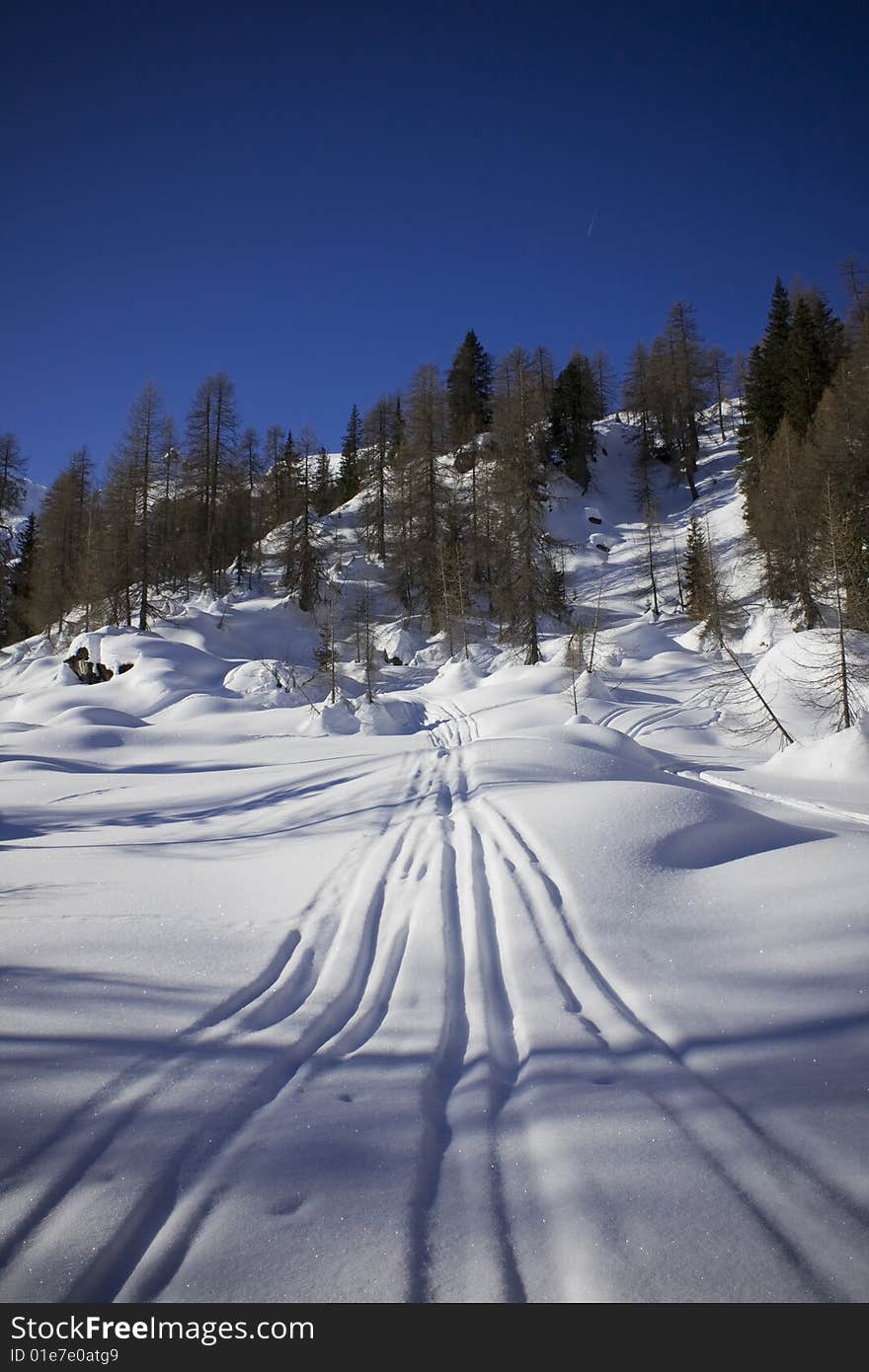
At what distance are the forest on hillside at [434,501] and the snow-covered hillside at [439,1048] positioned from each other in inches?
622

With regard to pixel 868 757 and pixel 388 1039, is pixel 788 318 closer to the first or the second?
pixel 868 757

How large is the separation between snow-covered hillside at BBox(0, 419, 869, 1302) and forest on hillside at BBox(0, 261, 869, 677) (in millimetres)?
15788

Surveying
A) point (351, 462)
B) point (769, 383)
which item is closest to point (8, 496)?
point (351, 462)

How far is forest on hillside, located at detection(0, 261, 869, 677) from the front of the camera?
23.5 m

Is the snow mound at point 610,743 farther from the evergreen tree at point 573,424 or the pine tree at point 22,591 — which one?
the evergreen tree at point 573,424

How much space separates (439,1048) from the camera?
2869mm

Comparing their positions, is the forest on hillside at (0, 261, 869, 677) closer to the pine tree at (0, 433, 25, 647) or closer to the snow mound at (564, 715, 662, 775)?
the pine tree at (0, 433, 25, 647)

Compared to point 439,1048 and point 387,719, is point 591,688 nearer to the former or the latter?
point 387,719

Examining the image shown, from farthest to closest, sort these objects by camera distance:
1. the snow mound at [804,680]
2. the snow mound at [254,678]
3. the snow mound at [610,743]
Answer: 1. the snow mound at [254,678]
2. the snow mound at [804,680]
3. the snow mound at [610,743]

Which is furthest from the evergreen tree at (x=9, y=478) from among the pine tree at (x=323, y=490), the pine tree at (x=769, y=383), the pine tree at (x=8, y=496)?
the pine tree at (x=769, y=383)

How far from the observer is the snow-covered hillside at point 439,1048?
1765 millimetres

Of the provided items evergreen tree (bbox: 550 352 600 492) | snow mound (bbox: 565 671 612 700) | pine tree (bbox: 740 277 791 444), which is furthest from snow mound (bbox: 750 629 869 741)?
evergreen tree (bbox: 550 352 600 492)

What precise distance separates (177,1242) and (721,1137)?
1.99 metres
